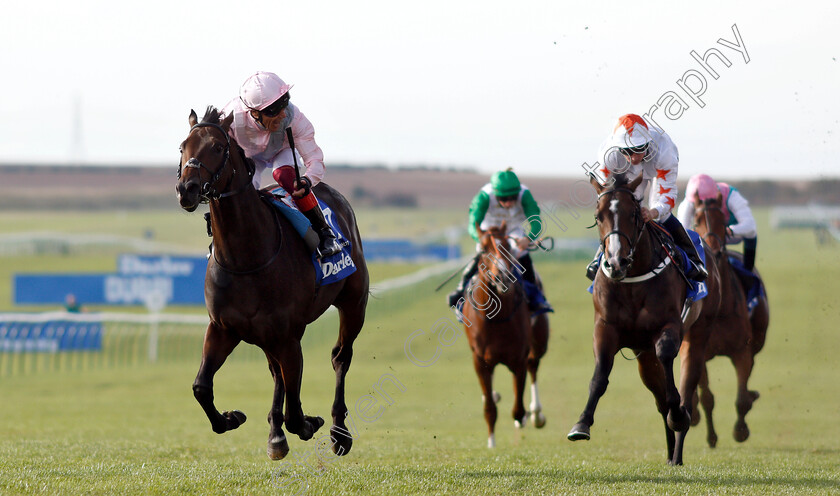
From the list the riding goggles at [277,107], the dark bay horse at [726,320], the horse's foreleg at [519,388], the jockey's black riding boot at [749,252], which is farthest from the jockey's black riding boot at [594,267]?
the jockey's black riding boot at [749,252]

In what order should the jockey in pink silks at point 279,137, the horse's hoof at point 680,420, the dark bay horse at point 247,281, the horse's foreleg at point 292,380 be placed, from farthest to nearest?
the horse's hoof at point 680,420
the jockey in pink silks at point 279,137
the horse's foreleg at point 292,380
the dark bay horse at point 247,281

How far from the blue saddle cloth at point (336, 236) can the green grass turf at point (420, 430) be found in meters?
1.26

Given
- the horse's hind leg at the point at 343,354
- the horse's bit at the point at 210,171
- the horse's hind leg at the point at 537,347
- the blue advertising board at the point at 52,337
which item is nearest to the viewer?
the horse's bit at the point at 210,171

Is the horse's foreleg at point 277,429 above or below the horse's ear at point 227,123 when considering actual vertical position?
below

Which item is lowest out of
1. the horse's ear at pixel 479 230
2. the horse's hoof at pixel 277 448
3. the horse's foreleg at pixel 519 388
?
the horse's foreleg at pixel 519 388

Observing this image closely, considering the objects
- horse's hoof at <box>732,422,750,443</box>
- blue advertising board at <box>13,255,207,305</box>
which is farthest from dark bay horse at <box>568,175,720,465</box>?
blue advertising board at <box>13,255,207,305</box>

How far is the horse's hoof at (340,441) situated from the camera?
693cm

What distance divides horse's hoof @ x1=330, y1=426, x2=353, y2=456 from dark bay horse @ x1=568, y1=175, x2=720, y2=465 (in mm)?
1691

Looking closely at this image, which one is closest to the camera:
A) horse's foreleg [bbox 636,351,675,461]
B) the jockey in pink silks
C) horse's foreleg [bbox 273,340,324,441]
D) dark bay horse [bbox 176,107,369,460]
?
dark bay horse [bbox 176,107,369,460]

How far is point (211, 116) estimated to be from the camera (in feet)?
19.0

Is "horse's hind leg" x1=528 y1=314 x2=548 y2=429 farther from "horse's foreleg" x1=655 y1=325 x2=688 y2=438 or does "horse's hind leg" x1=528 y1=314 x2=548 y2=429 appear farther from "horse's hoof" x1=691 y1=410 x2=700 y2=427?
"horse's foreleg" x1=655 y1=325 x2=688 y2=438

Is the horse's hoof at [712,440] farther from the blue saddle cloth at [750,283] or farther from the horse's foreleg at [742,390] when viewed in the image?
the blue saddle cloth at [750,283]

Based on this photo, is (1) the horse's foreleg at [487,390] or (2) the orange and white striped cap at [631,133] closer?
(2) the orange and white striped cap at [631,133]

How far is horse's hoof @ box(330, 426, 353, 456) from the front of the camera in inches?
273
